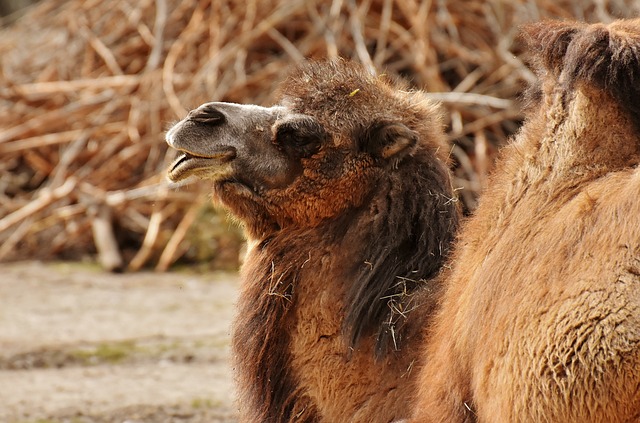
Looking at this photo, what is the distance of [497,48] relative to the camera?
30.9 feet

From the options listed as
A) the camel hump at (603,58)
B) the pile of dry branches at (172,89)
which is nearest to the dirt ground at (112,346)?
the pile of dry branches at (172,89)

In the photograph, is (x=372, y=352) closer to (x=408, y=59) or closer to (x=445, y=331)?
(x=445, y=331)

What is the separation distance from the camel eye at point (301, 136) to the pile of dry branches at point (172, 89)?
498cm

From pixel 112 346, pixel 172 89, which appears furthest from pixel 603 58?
pixel 172 89

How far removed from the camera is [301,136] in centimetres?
382

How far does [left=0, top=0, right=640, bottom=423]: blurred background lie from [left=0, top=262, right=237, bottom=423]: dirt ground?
0.11ft

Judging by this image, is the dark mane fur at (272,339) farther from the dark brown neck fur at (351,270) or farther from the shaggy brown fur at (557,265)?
the shaggy brown fur at (557,265)

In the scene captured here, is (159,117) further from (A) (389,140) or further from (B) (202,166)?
(A) (389,140)

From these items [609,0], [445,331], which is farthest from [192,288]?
[445,331]

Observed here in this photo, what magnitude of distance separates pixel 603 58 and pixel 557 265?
588mm

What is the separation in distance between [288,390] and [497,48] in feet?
20.5

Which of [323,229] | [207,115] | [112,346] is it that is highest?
[207,115]

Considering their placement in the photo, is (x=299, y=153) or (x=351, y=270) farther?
(x=299, y=153)

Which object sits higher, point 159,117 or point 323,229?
point 323,229
